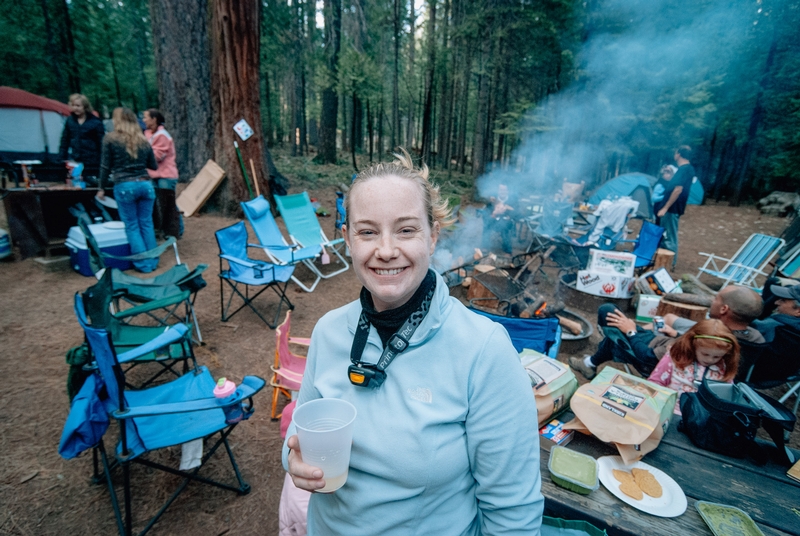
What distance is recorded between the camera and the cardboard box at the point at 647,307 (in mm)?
4422

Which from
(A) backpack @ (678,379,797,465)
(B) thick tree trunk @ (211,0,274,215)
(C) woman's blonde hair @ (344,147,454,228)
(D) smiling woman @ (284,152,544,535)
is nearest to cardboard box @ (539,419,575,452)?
(A) backpack @ (678,379,797,465)

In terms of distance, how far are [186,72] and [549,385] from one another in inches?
399

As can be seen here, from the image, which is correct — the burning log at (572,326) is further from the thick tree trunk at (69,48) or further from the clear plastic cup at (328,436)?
the thick tree trunk at (69,48)

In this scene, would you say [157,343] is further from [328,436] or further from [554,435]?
[554,435]

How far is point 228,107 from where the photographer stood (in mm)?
7039

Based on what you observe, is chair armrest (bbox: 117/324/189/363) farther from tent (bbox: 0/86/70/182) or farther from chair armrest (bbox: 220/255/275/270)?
tent (bbox: 0/86/70/182)

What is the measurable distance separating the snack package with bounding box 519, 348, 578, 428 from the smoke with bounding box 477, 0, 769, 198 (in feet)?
35.4

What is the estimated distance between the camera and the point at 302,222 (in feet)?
21.2

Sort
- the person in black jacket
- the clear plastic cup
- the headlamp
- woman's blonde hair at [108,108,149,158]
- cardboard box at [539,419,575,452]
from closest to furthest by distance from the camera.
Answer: the clear plastic cup, the headlamp, cardboard box at [539,419,575,452], woman's blonde hair at [108,108,149,158], the person in black jacket

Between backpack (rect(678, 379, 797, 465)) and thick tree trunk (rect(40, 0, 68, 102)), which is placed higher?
thick tree trunk (rect(40, 0, 68, 102))

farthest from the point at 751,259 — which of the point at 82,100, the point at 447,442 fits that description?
the point at 82,100

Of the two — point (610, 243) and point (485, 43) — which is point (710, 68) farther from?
point (610, 243)

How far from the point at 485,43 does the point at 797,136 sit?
1262 centimetres

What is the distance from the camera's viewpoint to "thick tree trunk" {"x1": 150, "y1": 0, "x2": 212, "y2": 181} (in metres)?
8.17
